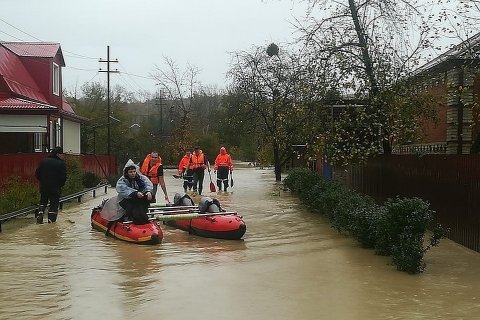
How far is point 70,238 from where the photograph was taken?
1276 cm

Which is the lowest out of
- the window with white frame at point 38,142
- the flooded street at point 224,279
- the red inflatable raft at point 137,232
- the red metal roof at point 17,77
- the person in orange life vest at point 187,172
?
the flooded street at point 224,279

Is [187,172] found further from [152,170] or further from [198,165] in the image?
[152,170]

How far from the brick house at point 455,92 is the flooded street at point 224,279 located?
338cm

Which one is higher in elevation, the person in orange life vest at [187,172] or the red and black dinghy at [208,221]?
the person in orange life vest at [187,172]

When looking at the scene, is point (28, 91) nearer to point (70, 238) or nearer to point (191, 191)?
point (191, 191)

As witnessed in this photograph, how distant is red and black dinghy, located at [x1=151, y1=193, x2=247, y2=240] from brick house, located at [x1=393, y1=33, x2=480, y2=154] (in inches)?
200

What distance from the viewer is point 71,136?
36125 millimetres

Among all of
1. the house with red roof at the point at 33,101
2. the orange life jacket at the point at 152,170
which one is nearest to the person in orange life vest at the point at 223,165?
the house with red roof at the point at 33,101

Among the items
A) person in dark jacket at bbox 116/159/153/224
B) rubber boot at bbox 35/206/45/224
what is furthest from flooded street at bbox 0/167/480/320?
rubber boot at bbox 35/206/45/224

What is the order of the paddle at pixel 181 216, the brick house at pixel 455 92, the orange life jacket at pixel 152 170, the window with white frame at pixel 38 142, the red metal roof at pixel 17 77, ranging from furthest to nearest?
the window with white frame at pixel 38 142
the red metal roof at pixel 17 77
the orange life jacket at pixel 152 170
the brick house at pixel 455 92
the paddle at pixel 181 216

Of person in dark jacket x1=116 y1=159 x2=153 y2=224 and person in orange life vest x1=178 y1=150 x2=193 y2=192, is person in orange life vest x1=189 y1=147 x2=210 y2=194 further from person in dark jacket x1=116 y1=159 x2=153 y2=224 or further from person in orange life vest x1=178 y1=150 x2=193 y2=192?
person in dark jacket x1=116 y1=159 x2=153 y2=224

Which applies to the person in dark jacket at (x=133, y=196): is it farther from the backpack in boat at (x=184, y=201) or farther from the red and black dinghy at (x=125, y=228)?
the backpack in boat at (x=184, y=201)

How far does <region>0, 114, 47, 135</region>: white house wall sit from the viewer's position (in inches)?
923

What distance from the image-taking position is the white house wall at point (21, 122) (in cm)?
2345
